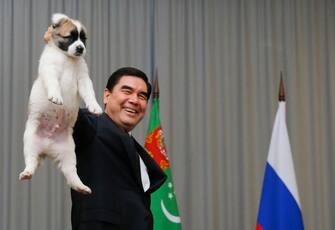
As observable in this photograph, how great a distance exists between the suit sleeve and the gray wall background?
76.4 inches

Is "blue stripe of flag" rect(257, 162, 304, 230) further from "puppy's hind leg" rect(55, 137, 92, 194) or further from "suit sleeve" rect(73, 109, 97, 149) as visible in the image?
"puppy's hind leg" rect(55, 137, 92, 194)

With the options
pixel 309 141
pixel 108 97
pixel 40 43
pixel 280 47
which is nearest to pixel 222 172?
pixel 309 141

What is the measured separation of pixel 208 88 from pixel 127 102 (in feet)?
6.94

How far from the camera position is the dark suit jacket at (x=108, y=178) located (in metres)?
1.59

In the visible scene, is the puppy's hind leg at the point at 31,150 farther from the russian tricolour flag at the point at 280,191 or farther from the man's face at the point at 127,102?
the russian tricolour flag at the point at 280,191

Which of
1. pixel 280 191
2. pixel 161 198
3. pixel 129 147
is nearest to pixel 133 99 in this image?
pixel 129 147

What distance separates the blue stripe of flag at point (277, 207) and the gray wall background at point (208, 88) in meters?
0.74

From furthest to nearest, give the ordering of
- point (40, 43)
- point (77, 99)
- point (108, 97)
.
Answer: point (40, 43)
point (108, 97)
point (77, 99)

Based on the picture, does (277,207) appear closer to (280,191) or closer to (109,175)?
(280,191)

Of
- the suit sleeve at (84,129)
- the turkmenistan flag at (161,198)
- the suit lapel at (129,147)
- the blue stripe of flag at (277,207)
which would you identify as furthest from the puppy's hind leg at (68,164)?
the blue stripe of flag at (277,207)

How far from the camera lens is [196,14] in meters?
3.88

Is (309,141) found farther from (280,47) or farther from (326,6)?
(326,6)

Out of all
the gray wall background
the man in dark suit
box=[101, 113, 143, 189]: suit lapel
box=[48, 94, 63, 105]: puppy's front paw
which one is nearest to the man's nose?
the man in dark suit

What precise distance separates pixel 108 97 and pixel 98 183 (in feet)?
1.08
